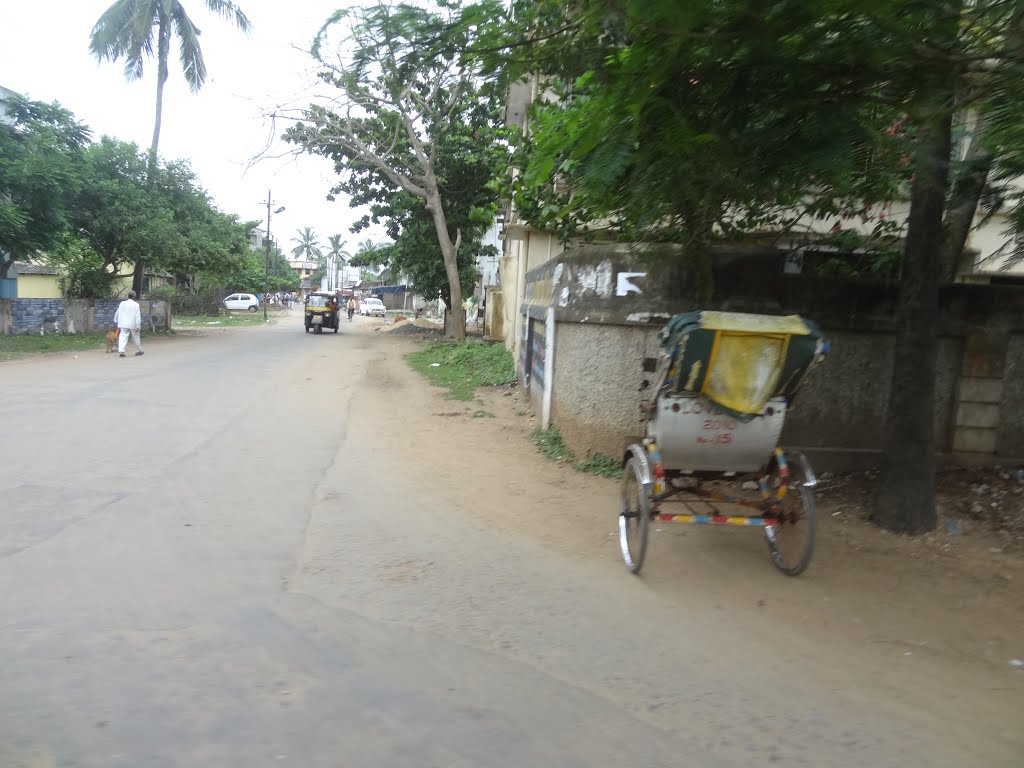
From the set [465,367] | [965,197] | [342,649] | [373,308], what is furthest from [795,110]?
[373,308]

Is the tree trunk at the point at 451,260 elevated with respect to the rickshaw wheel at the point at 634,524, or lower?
elevated

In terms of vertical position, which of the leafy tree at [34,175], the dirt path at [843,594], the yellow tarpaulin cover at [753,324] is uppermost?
the leafy tree at [34,175]

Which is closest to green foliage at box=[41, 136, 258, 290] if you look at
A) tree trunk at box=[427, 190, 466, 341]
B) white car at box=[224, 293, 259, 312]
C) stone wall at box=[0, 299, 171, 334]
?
stone wall at box=[0, 299, 171, 334]

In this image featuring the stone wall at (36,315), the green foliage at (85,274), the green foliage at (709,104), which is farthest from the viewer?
the green foliage at (85,274)

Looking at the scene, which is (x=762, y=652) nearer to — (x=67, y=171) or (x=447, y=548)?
(x=447, y=548)

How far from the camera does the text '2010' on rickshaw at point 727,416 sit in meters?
4.78

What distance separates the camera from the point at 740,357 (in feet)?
15.8

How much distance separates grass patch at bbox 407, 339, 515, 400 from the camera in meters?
14.7

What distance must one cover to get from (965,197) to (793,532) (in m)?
3.05

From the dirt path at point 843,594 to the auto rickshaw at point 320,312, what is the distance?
91.8 feet

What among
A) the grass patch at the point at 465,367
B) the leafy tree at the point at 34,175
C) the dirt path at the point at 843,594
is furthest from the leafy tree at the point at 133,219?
the dirt path at the point at 843,594

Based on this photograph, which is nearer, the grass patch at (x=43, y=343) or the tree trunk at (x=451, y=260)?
the grass patch at (x=43, y=343)

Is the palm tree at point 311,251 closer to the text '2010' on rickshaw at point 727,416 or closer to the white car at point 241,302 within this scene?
the white car at point 241,302

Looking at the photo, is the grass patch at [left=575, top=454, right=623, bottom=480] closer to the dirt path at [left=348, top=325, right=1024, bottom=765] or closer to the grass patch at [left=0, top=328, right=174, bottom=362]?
the dirt path at [left=348, top=325, right=1024, bottom=765]
